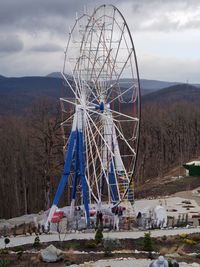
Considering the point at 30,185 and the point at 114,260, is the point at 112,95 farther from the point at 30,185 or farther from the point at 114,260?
the point at 30,185

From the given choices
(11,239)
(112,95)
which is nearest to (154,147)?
(112,95)

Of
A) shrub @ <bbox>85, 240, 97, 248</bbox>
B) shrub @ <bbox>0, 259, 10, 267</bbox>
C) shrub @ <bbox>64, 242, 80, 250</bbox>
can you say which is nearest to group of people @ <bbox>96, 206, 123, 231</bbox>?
shrub @ <bbox>64, 242, 80, 250</bbox>

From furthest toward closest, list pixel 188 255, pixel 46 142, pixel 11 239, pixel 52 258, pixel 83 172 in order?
pixel 46 142, pixel 83 172, pixel 11 239, pixel 188 255, pixel 52 258

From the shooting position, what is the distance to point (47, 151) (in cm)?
4638

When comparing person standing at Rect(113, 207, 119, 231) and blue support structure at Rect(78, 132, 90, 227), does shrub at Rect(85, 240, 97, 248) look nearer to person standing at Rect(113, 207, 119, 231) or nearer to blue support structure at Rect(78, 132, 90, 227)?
person standing at Rect(113, 207, 119, 231)

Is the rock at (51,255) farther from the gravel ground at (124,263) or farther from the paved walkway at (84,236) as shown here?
the paved walkway at (84,236)

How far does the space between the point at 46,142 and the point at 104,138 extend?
12798 millimetres

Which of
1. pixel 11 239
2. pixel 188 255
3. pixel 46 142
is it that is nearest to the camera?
pixel 188 255

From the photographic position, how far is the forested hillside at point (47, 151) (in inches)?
1899

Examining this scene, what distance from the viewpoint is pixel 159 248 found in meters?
26.4

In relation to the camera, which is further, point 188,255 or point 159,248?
point 159,248

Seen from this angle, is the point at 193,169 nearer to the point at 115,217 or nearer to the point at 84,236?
the point at 115,217

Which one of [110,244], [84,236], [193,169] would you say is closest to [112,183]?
[84,236]

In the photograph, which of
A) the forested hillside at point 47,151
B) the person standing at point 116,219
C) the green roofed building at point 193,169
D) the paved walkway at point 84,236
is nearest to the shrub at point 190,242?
the paved walkway at point 84,236
